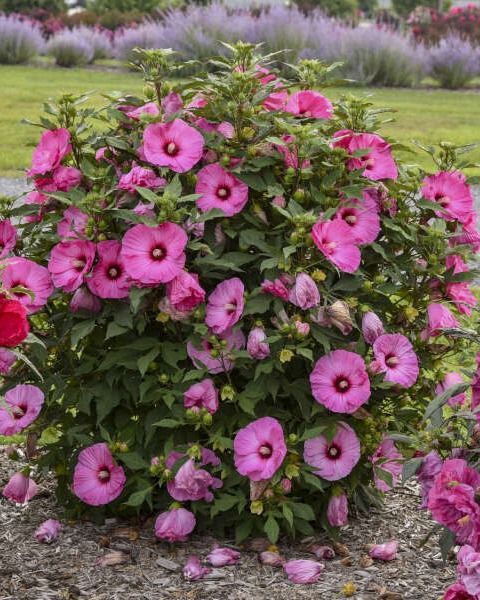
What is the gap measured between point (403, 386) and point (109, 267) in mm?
894

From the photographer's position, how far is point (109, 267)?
3156 millimetres

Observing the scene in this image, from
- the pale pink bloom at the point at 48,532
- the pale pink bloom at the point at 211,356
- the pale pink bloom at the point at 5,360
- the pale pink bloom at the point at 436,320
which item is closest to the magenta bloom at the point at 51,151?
the pale pink bloom at the point at 5,360

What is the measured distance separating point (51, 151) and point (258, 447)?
1056 mm

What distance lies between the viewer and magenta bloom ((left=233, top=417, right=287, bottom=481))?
306cm

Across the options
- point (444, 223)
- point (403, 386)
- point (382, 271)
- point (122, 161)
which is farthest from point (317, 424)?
Result: point (122, 161)

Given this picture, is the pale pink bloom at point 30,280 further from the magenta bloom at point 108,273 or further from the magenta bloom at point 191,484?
the magenta bloom at point 191,484

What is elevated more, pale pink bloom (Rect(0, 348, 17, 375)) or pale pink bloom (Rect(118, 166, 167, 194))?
pale pink bloom (Rect(118, 166, 167, 194))

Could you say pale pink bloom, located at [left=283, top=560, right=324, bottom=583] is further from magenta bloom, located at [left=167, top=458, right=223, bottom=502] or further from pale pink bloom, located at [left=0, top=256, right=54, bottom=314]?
pale pink bloom, located at [left=0, top=256, right=54, bottom=314]

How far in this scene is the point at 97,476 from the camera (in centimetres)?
327

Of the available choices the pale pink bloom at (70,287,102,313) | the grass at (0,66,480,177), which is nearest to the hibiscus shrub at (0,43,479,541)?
the pale pink bloom at (70,287,102,313)

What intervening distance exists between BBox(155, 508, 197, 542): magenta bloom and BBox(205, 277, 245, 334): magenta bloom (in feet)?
1.74

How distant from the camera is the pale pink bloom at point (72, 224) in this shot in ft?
10.4

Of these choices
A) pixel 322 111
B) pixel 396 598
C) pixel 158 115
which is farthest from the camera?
pixel 322 111

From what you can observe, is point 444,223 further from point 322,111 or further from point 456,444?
point 456,444
